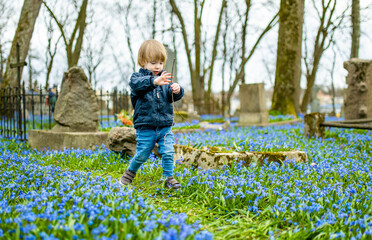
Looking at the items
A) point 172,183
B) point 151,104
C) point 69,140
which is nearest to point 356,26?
point 69,140

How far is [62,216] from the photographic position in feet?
7.36

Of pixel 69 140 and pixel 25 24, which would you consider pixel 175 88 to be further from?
pixel 25 24

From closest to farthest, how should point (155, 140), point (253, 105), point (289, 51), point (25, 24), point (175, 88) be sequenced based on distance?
point (175, 88) < point (155, 140) < point (25, 24) < point (253, 105) < point (289, 51)

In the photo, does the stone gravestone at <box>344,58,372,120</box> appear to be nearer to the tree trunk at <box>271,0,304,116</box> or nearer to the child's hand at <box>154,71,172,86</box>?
the tree trunk at <box>271,0,304,116</box>

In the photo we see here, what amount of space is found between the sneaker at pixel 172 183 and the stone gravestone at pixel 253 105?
855 cm

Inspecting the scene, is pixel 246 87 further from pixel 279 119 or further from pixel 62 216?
pixel 62 216

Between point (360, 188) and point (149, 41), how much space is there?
2.86m

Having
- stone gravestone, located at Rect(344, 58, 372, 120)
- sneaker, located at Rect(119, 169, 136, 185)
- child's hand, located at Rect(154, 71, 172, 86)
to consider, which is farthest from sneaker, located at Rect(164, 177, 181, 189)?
stone gravestone, located at Rect(344, 58, 372, 120)

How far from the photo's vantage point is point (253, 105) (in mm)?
12195

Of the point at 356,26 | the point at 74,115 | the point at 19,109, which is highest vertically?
the point at 356,26

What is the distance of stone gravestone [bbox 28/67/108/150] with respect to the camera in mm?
6906

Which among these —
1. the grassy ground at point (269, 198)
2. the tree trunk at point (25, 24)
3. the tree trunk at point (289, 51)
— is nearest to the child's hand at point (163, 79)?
the grassy ground at point (269, 198)

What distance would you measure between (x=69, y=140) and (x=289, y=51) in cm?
1097

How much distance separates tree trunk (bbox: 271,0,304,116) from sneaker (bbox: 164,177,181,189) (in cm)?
1188
